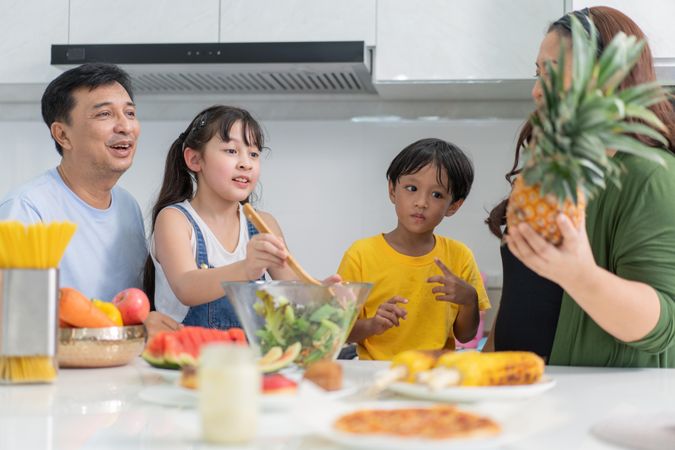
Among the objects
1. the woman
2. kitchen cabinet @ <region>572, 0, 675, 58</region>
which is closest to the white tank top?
the woman

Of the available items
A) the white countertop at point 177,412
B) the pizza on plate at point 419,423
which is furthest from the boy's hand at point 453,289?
the pizza on plate at point 419,423

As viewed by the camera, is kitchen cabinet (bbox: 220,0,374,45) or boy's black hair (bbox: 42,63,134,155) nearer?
boy's black hair (bbox: 42,63,134,155)

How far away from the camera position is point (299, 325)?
117 centimetres

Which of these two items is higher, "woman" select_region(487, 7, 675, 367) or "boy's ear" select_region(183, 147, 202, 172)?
"boy's ear" select_region(183, 147, 202, 172)

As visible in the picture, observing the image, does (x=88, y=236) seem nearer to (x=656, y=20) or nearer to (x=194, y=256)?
(x=194, y=256)

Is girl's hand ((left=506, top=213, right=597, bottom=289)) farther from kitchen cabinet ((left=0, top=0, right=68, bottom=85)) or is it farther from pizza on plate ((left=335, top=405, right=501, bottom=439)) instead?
kitchen cabinet ((left=0, top=0, right=68, bottom=85))

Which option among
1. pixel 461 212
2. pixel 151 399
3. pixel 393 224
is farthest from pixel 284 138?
pixel 151 399

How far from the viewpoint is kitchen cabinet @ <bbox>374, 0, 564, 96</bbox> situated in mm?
2543

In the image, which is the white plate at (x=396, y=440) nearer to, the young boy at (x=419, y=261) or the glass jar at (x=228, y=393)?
the glass jar at (x=228, y=393)

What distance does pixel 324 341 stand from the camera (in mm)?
1178

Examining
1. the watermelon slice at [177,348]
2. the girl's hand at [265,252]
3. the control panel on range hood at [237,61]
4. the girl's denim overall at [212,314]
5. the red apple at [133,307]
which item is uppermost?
the control panel on range hood at [237,61]

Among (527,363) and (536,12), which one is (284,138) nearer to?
(536,12)

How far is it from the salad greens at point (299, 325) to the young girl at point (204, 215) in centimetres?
64

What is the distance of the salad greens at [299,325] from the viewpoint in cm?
116
